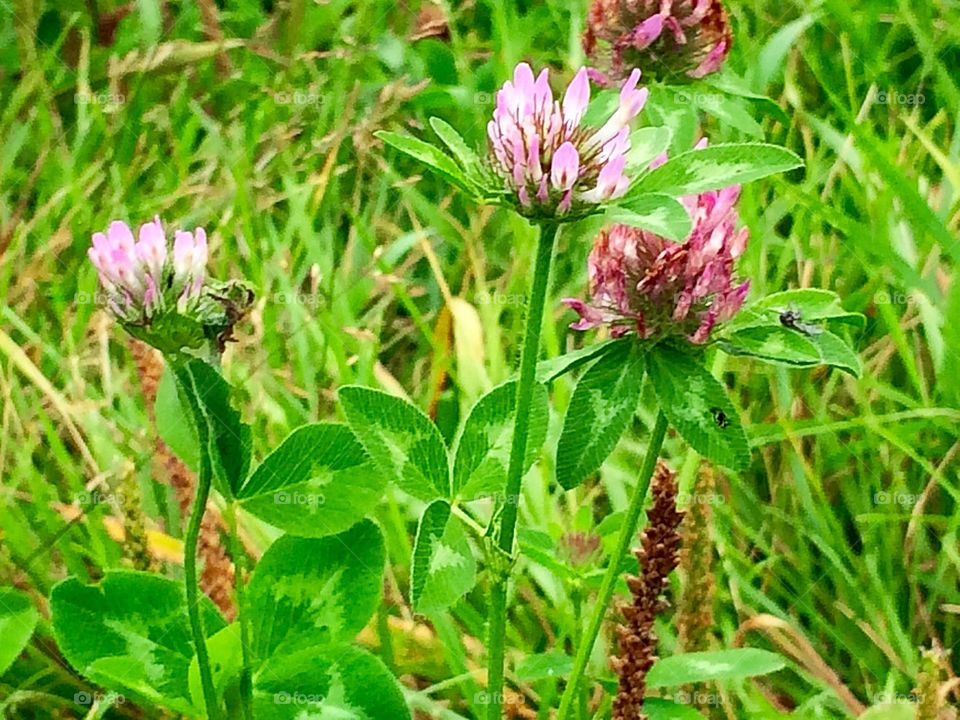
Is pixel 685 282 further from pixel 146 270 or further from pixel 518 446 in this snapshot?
pixel 146 270

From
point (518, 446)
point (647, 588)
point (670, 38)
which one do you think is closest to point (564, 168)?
point (518, 446)

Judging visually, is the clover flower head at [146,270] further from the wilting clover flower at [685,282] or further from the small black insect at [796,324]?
the small black insect at [796,324]

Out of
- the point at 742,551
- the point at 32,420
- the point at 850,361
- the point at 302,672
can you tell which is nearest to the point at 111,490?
the point at 32,420

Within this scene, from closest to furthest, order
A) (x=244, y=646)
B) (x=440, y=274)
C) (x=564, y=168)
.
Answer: (x=564, y=168), (x=244, y=646), (x=440, y=274)

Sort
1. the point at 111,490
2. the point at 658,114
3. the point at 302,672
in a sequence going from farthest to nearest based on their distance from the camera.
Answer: the point at 111,490, the point at 658,114, the point at 302,672

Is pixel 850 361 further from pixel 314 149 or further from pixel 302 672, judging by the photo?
pixel 314 149

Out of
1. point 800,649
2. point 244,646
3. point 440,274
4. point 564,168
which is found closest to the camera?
point 564,168

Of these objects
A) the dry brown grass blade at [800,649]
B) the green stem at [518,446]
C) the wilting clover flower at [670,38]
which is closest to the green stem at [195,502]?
the green stem at [518,446]
